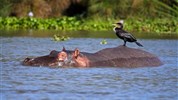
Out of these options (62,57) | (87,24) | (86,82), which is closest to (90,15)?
(87,24)

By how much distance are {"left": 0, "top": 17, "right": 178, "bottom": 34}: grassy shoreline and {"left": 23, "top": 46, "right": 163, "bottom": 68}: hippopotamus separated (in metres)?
11.4

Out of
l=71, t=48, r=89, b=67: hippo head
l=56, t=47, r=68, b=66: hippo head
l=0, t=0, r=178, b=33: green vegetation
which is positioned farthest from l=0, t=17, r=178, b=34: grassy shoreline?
l=56, t=47, r=68, b=66: hippo head

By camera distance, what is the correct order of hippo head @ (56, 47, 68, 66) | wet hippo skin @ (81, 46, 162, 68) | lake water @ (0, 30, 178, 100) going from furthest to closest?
wet hippo skin @ (81, 46, 162, 68)
hippo head @ (56, 47, 68, 66)
lake water @ (0, 30, 178, 100)

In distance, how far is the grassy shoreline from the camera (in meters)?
26.4

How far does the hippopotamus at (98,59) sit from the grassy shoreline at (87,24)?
37.5 feet

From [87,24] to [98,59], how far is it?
541 inches

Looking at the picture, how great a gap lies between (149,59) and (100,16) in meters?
14.1

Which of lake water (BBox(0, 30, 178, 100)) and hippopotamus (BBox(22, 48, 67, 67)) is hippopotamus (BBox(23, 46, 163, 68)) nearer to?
hippopotamus (BBox(22, 48, 67, 67))

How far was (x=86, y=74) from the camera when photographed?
12469mm

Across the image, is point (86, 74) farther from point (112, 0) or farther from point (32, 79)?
point (112, 0)

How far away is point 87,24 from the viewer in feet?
89.7

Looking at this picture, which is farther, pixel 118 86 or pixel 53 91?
pixel 118 86

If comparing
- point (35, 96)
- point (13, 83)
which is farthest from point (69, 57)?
point (35, 96)

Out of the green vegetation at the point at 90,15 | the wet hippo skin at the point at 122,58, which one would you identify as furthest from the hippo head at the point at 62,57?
the green vegetation at the point at 90,15
